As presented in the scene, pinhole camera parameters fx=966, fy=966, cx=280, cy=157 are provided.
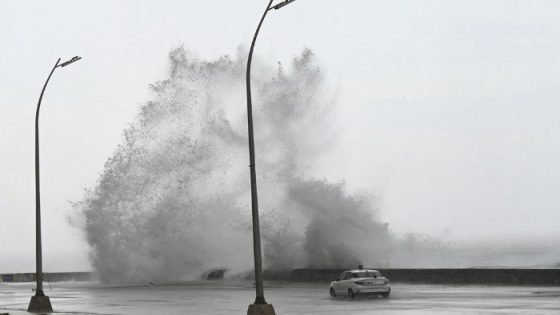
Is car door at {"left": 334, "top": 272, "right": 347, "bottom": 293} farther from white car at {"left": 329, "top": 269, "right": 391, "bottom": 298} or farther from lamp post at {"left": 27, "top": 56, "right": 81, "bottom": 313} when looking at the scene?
lamp post at {"left": 27, "top": 56, "right": 81, "bottom": 313}

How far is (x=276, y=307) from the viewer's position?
27641 millimetres

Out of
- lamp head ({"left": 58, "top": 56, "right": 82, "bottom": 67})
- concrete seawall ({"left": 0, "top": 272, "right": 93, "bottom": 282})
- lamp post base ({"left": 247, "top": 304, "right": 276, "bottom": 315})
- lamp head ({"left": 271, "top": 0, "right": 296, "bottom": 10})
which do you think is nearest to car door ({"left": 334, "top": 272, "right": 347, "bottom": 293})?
lamp head ({"left": 58, "top": 56, "right": 82, "bottom": 67})

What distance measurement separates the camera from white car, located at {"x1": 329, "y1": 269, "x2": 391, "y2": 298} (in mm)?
32812

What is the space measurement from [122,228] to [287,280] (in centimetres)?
1951

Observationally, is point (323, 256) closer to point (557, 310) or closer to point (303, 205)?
point (303, 205)

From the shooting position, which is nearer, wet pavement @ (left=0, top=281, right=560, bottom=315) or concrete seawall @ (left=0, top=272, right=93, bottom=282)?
wet pavement @ (left=0, top=281, right=560, bottom=315)

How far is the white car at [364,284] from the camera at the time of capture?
108 feet

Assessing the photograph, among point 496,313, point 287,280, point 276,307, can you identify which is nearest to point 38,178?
point 276,307

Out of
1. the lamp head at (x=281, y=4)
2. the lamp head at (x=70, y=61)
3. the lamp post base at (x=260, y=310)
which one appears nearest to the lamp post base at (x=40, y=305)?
the lamp head at (x=70, y=61)

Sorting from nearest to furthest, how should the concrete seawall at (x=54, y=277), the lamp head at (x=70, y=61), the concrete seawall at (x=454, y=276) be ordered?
the lamp head at (x=70, y=61)
the concrete seawall at (x=454, y=276)
the concrete seawall at (x=54, y=277)

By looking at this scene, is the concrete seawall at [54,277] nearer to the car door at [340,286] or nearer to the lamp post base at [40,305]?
the car door at [340,286]

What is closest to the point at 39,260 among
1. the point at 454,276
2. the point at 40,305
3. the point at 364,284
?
the point at 40,305

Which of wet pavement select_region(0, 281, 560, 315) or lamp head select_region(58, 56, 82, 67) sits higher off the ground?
lamp head select_region(58, 56, 82, 67)

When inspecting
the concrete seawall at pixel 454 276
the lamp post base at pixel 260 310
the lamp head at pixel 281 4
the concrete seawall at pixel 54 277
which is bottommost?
A: the concrete seawall at pixel 54 277
